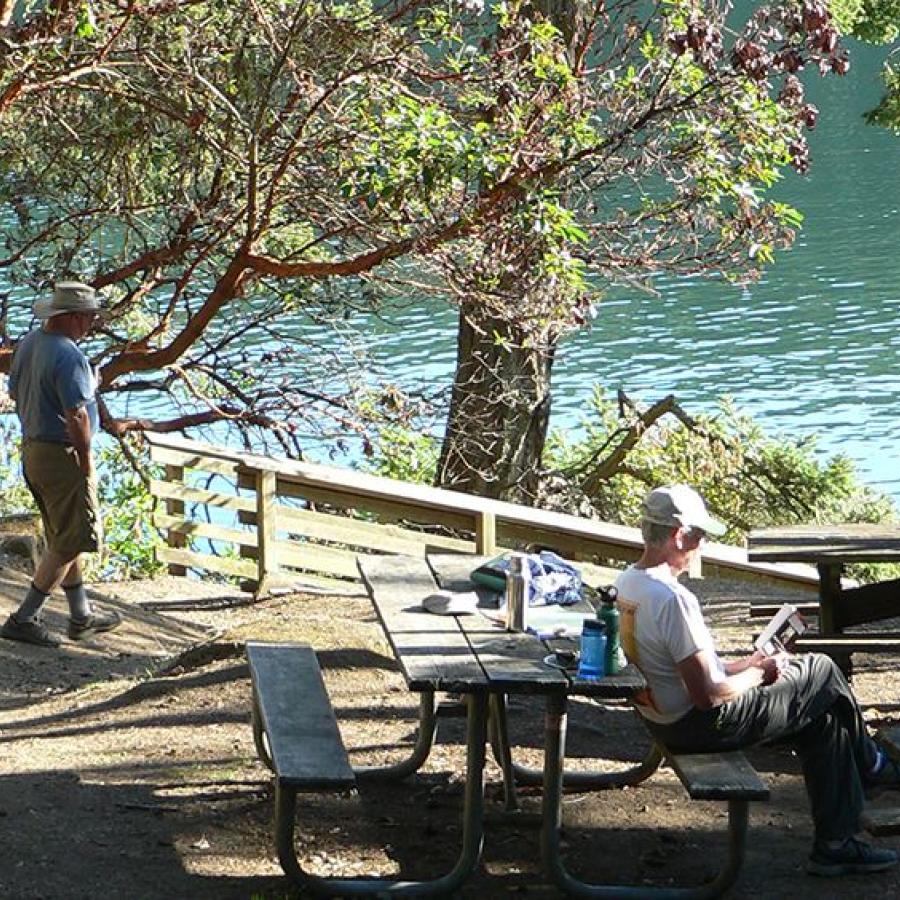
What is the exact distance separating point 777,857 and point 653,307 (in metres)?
30.2

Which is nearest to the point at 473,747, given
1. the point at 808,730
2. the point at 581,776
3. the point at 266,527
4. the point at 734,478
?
the point at 808,730

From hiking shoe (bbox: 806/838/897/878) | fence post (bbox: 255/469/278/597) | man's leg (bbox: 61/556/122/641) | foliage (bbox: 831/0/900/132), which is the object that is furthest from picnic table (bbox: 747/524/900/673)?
foliage (bbox: 831/0/900/132)

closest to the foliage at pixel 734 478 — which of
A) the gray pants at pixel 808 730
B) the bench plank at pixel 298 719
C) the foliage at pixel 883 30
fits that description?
the foliage at pixel 883 30

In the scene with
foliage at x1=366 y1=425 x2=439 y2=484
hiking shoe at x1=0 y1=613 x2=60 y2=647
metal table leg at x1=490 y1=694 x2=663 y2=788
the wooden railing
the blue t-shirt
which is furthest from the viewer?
foliage at x1=366 y1=425 x2=439 y2=484

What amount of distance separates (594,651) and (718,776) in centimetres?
50

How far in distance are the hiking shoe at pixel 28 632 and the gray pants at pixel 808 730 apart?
16.1 feet

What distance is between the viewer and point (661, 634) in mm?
5301

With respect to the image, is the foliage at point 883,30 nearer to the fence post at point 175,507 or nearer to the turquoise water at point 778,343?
the turquoise water at point 778,343

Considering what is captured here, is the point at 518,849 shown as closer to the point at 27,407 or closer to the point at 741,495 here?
the point at 27,407

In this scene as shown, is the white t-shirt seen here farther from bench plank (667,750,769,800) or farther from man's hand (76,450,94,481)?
man's hand (76,450,94,481)

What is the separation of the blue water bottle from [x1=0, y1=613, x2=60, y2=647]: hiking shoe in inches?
198

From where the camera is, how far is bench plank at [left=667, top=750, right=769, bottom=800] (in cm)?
498

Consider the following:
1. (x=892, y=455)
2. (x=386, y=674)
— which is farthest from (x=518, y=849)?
(x=892, y=455)

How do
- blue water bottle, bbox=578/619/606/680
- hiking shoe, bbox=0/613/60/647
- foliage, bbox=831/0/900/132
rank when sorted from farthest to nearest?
foliage, bbox=831/0/900/132 < hiking shoe, bbox=0/613/60/647 < blue water bottle, bbox=578/619/606/680
